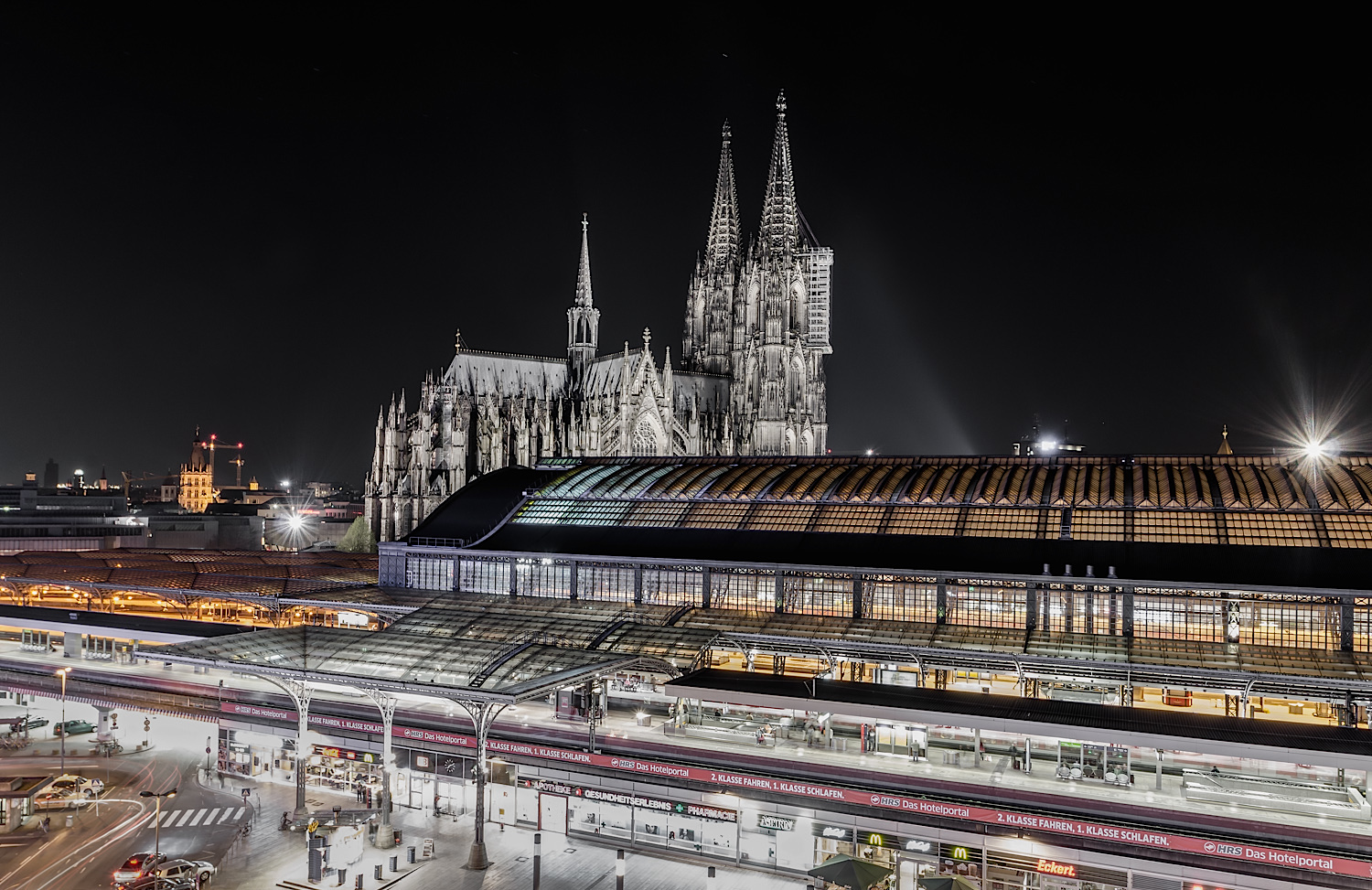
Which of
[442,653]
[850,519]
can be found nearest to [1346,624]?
[850,519]

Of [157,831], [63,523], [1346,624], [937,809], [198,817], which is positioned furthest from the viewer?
[63,523]

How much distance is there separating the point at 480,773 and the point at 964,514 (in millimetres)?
36418

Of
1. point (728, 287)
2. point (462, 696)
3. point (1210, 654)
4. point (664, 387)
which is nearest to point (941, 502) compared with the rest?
point (1210, 654)

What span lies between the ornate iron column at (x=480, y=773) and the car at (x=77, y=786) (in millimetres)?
21181

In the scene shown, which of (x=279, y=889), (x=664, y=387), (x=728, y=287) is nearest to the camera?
(x=279, y=889)

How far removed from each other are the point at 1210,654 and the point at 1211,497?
14698 millimetres

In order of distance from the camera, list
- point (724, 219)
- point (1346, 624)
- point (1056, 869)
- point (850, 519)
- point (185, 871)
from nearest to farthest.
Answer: point (1056, 869), point (185, 871), point (1346, 624), point (850, 519), point (724, 219)

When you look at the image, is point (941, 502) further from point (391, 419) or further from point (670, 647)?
point (391, 419)

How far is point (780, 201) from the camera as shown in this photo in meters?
146

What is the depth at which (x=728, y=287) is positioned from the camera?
163 m

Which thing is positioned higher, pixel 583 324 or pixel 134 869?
pixel 583 324

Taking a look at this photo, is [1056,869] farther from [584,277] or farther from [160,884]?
[584,277]

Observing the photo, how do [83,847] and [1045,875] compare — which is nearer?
[1045,875]

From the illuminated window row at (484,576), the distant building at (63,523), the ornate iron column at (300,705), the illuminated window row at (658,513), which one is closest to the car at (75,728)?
the ornate iron column at (300,705)
